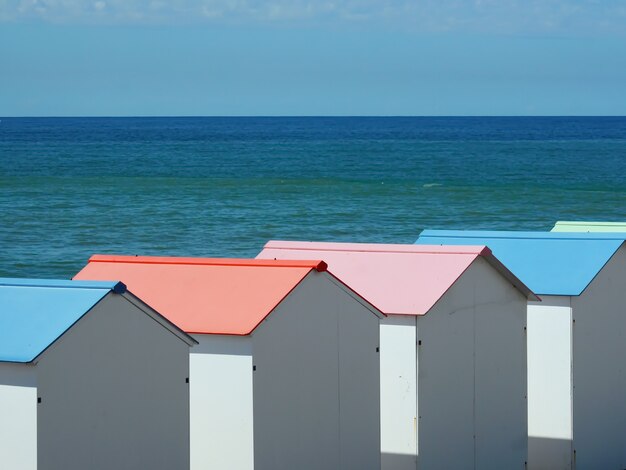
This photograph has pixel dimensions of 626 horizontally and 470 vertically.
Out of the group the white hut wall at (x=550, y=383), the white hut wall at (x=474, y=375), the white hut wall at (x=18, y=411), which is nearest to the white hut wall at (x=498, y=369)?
the white hut wall at (x=474, y=375)

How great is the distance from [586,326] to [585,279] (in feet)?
1.36

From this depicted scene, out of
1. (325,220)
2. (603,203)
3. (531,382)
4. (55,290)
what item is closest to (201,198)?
(325,220)

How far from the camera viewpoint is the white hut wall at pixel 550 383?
436 inches

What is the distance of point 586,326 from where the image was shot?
1117cm

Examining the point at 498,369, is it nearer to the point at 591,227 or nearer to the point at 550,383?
the point at 550,383

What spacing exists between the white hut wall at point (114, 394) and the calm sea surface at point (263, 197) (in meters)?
22.8

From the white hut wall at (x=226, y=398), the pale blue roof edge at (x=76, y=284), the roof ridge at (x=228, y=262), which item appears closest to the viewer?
the pale blue roof edge at (x=76, y=284)

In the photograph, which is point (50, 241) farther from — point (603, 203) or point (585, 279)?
point (585, 279)

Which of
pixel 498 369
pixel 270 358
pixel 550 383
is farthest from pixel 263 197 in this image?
pixel 270 358

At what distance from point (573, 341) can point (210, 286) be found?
374 cm

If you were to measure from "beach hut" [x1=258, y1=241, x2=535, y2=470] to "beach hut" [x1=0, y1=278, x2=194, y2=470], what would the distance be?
2.41 meters

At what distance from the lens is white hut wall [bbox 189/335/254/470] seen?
803cm

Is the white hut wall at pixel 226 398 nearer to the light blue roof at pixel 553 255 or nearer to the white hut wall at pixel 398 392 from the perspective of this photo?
the white hut wall at pixel 398 392

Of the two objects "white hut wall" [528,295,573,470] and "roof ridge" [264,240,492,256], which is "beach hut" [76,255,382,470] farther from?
"white hut wall" [528,295,573,470]
